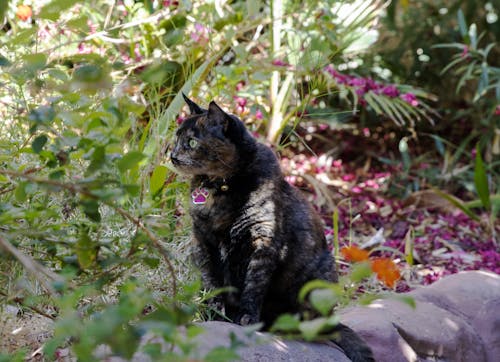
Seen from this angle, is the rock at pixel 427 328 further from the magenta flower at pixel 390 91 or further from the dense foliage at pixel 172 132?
the magenta flower at pixel 390 91

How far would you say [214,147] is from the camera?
2676mm

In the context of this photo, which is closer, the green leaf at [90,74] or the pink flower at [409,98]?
the green leaf at [90,74]

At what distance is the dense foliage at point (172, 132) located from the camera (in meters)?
1.51

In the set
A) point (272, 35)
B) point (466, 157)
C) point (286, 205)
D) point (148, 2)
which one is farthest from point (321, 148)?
point (286, 205)

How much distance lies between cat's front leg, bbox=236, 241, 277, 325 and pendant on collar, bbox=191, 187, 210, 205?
0.92 feet

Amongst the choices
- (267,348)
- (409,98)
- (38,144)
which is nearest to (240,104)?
(409,98)

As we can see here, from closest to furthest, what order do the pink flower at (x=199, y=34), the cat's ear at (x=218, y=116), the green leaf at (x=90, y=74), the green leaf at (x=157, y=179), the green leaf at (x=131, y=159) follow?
the green leaf at (x=90, y=74), the green leaf at (x=131, y=159), the cat's ear at (x=218, y=116), the green leaf at (x=157, y=179), the pink flower at (x=199, y=34)

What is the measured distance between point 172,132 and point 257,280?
1146mm

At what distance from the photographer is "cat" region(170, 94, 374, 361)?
8.39 feet

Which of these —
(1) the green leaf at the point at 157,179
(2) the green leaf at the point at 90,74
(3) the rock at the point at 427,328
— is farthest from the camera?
(1) the green leaf at the point at 157,179

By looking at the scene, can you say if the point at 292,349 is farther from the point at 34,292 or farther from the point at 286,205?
the point at 34,292

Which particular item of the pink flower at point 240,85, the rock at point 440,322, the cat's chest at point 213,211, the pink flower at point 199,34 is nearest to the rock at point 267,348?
the rock at point 440,322

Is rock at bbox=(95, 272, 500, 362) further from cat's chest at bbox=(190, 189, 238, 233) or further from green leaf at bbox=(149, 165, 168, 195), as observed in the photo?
green leaf at bbox=(149, 165, 168, 195)

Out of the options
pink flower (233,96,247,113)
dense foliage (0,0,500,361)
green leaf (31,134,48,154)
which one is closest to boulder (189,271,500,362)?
dense foliage (0,0,500,361)
